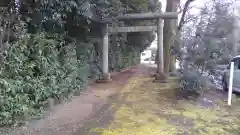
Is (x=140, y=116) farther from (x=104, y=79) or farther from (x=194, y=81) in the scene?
(x=104, y=79)

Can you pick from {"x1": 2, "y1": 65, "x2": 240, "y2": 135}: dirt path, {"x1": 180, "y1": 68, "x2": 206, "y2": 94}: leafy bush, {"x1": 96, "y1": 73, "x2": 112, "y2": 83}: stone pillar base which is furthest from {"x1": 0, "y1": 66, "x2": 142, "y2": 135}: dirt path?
{"x1": 96, "y1": 73, "x2": 112, "y2": 83}: stone pillar base

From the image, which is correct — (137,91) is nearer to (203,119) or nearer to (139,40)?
(203,119)

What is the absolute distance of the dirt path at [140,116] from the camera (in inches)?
218

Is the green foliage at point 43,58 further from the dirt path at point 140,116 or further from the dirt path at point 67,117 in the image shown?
the dirt path at point 140,116

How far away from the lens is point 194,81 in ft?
28.4

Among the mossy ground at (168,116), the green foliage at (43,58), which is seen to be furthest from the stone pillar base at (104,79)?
the mossy ground at (168,116)

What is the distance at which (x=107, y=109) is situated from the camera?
7.26 m

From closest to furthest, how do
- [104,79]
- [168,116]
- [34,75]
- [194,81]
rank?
[34,75], [168,116], [194,81], [104,79]

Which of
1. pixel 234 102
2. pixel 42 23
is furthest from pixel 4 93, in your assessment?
pixel 234 102

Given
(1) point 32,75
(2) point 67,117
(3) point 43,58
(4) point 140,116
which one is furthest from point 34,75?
(4) point 140,116

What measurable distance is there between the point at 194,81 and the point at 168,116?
236 centimetres

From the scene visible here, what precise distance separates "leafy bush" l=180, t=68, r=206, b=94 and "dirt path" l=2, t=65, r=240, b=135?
0.39 meters

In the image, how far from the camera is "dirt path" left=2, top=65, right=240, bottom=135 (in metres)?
5.54

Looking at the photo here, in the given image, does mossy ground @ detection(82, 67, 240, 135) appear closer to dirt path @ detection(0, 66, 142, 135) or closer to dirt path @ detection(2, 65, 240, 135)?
dirt path @ detection(2, 65, 240, 135)
